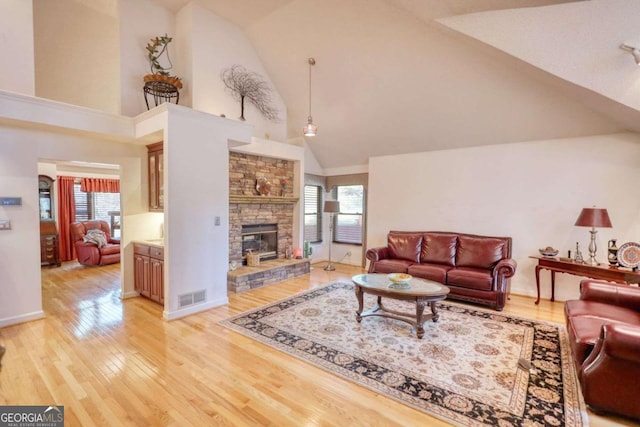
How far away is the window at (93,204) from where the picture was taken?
7695 mm

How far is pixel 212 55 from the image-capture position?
4879 mm

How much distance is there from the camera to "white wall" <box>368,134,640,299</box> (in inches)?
165

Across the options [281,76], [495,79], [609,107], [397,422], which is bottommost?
[397,422]

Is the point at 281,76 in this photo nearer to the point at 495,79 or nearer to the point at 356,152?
the point at 356,152

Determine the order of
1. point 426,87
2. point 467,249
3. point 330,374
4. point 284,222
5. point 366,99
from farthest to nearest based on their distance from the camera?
point 284,222 < point 366,99 < point 467,249 < point 426,87 < point 330,374

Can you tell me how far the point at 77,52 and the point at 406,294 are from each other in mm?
5925

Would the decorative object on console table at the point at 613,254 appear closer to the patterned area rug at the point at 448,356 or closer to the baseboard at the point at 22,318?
the patterned area rug at the point at 448,356

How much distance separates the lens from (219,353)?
2.88 metres

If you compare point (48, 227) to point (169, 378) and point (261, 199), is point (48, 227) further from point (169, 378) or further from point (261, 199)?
point (169, 378)

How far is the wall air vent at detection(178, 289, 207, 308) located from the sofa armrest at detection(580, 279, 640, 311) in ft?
14.9

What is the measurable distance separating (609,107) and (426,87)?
86.7 inches

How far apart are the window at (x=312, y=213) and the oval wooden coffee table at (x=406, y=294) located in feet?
11.2

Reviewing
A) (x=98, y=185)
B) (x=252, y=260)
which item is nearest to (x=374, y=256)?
(x=252, y=260)

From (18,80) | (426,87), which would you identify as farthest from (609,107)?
(18,80)
